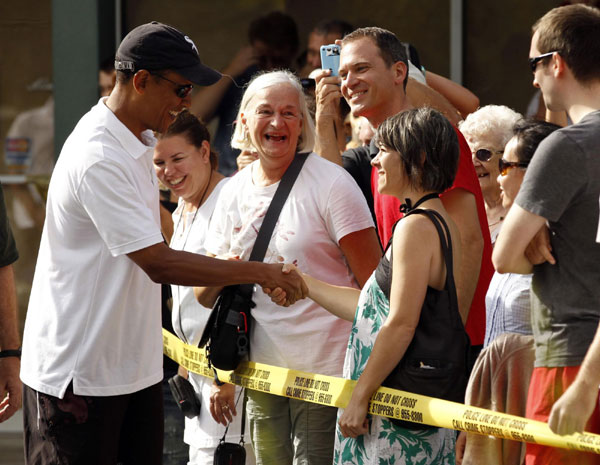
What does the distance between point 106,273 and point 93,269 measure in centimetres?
5

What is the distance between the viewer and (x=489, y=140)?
466 centimetres

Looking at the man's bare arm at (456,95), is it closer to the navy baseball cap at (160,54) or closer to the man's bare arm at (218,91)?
the navy baseball cap at (160,54)

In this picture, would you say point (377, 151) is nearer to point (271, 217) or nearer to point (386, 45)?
point (271, 217)

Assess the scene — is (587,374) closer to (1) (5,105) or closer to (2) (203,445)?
(2) (203,445)

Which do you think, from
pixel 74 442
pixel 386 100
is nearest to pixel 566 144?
pixel 386 100

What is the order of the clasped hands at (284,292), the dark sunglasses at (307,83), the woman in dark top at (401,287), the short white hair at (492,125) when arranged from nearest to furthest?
the woman in dark top at (401,287), the clasped hands at (284,292), the short white hair at (492,125), the dark sunglasses at (307,83)

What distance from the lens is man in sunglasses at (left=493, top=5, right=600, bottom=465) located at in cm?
293

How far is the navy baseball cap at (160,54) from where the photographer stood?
347 cm

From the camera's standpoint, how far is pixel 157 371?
359cm

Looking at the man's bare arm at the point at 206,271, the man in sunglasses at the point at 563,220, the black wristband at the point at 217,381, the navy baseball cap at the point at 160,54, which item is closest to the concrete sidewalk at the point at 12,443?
the black wristband at the point at 217,381

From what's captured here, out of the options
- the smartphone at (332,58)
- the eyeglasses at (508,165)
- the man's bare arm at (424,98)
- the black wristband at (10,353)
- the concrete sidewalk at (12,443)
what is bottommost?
the concrete sidewalk at (12,443)

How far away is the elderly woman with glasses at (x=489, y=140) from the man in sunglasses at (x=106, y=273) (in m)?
1.63

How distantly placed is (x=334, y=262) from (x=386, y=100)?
2.80ft

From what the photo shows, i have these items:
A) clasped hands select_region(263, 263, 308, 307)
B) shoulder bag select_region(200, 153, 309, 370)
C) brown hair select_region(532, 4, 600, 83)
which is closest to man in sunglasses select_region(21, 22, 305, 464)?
clasped hands select_region(263, 263, 308, 307)
